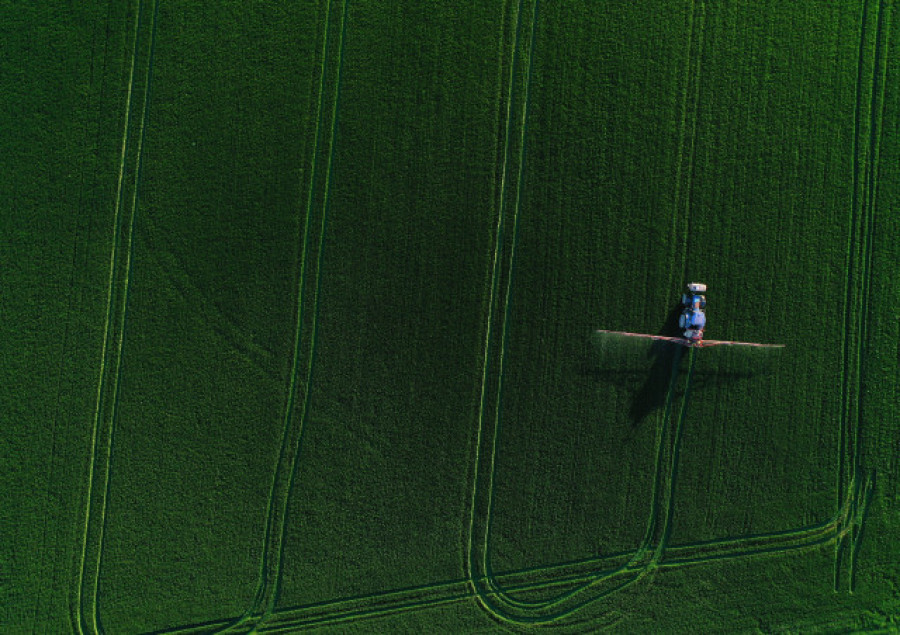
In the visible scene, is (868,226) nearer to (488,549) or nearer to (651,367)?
(651,367)

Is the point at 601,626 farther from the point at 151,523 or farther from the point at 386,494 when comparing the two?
the point at 151,523

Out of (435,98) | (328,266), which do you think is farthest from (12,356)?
(435,98)

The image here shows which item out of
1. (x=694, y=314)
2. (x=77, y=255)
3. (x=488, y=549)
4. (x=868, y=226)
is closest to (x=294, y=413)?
(x=488, y=549)

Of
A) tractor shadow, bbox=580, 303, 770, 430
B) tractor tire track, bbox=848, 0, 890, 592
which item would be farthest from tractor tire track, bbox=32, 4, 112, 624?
tractor tire track, bbox=848, 0, 890, 592

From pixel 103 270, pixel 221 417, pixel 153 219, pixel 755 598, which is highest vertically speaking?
pixel 153 219

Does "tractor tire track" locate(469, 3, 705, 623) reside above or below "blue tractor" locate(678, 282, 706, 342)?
below

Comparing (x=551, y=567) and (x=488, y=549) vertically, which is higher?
(x=488, y=549)

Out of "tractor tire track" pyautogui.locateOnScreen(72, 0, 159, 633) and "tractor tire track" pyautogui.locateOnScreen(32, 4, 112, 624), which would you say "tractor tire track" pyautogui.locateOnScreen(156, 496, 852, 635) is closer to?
"tractor tire track" pyautogui.locateOnScreen(72, 0, 159, 633)
